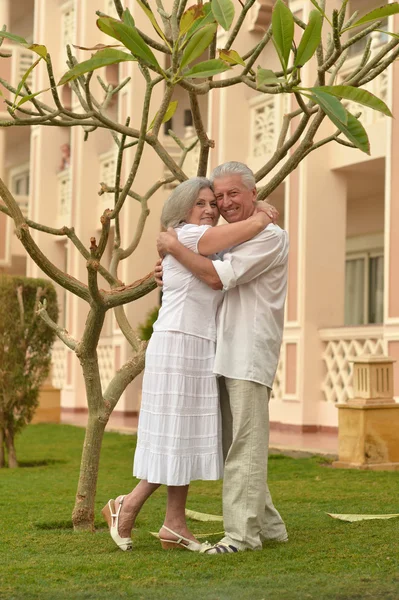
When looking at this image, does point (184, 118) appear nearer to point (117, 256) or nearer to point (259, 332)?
point (117, 256)

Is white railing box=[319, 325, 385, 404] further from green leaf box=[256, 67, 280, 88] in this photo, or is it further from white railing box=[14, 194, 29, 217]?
white railing box=[14, 194, 29, 217]

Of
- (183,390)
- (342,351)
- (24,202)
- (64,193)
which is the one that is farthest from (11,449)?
(24,202)

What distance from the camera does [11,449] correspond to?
10.7 metres

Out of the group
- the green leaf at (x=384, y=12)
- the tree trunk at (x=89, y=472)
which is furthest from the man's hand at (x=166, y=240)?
the green leaf at (x=384, y=12)

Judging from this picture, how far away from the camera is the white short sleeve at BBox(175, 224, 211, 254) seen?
15.8ft

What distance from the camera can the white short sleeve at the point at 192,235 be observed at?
15.8 ft

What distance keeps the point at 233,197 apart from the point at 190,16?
1.00 metres

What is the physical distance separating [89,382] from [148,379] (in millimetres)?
A: 876

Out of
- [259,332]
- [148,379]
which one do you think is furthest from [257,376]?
[148,379]

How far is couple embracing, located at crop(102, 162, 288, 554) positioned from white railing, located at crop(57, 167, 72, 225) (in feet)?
64.3

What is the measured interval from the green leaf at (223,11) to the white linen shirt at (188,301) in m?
1.35

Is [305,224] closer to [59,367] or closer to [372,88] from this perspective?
[372,88]

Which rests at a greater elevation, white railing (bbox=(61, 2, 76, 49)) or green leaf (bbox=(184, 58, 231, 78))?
white railing (bbox=(61, 2, 76, 49))

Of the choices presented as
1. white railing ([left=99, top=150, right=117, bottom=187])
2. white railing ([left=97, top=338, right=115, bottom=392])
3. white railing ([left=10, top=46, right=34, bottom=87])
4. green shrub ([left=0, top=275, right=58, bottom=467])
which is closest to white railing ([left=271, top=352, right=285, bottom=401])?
green shrub ([left=0, top=275, right=58, bottom=467])
